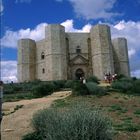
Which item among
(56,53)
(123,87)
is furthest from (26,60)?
(123,87)

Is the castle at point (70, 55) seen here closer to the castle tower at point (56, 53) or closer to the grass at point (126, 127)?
the castle tower at point (56, 53)

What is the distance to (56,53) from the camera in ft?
161

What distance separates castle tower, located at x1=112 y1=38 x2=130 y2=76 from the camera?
55.0 meters

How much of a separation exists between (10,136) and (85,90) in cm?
1261

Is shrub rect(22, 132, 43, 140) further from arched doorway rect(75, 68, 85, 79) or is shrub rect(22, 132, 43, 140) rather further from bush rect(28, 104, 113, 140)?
arched doorway rect(75, 68, 85, 79)

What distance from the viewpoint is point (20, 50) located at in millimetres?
53906

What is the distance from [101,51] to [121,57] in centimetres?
689

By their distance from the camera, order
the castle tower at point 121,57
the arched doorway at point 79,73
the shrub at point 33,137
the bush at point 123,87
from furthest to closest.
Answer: the castle tower at point 121,57 → the arched doorway at point 79,73 → the bush at point 123,87 → the shrub at point 33,137

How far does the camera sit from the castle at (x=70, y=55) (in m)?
49.2

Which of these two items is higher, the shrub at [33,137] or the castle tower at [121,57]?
the castle tower at [121,57]

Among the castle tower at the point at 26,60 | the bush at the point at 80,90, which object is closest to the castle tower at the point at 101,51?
the castle tower at the point at 26,60

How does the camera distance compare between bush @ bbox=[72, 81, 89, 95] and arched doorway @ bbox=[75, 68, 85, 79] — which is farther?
arched doorway @ bbox=[75, 68, 85, 79]

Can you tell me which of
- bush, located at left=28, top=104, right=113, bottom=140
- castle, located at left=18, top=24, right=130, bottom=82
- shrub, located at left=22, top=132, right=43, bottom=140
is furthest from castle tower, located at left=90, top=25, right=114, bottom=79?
bush, located at left=28, top=104, right=113, bottom=140

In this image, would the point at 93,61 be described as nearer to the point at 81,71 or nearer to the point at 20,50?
the point at 81,71
